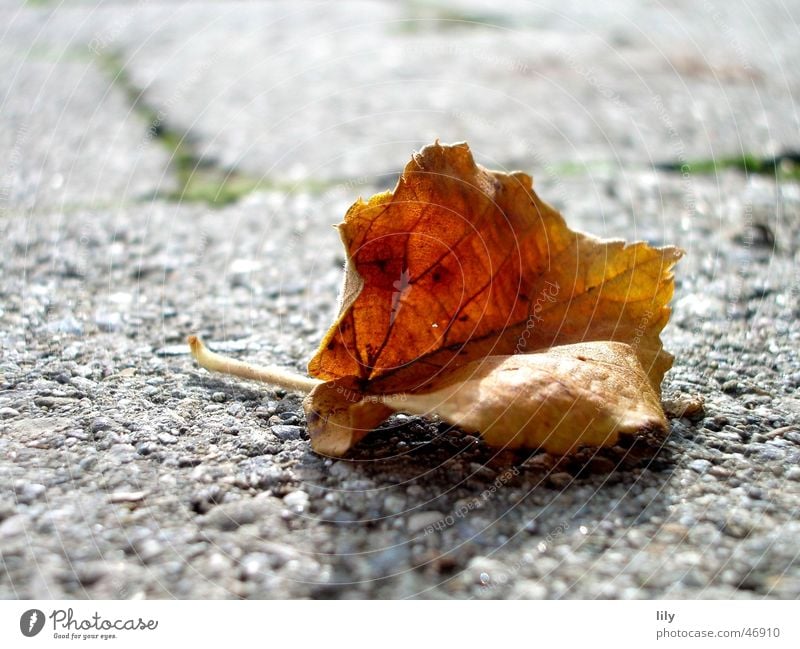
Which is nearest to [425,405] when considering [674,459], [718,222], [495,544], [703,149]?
[495,544]

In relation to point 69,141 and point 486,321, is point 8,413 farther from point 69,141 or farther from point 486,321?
point 69,141

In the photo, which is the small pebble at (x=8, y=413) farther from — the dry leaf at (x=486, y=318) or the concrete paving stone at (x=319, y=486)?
the dry leaf at (x=486, y=318)

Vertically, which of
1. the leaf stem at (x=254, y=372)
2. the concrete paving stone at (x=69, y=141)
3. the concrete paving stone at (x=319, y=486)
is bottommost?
the concrete paving stone at (x=319, y=486)

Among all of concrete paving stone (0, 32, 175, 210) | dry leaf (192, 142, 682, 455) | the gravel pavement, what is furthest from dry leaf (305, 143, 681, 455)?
concrete paving stone (0, 32, 175, 210)

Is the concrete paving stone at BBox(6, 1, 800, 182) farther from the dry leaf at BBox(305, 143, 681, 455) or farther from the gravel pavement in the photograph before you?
the dry leaf at BBox(305, 143, 681, 455)

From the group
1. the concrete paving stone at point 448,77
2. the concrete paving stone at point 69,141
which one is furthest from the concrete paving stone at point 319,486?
the concrete paving stone at point 448,77

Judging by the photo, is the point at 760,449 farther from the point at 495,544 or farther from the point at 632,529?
the point at 495,544
